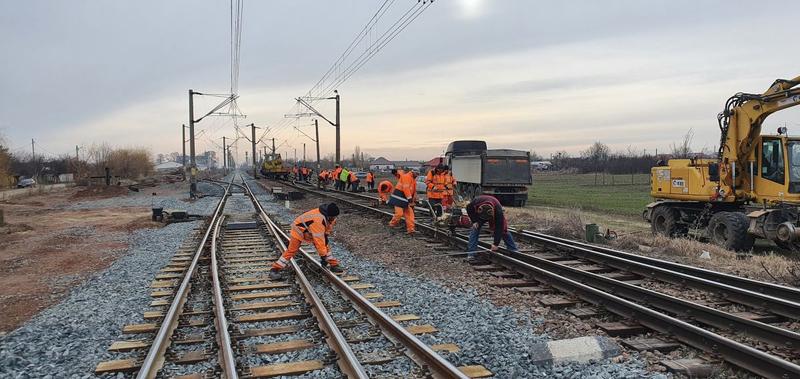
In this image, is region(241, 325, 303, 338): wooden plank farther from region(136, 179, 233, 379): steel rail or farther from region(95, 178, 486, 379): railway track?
region(136, 179, 233, 379): steel rail

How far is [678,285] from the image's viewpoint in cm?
812

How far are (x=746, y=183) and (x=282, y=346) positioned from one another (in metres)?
12.1

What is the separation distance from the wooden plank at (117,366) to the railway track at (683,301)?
4.67m

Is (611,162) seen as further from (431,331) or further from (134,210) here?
(431,331)

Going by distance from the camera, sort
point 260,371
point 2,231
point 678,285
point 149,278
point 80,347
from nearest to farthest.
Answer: point 260,371, point 80,347, point 678,285, point 149,278, point 2,231

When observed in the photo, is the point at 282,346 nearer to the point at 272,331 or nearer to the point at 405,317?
the point at 272,331

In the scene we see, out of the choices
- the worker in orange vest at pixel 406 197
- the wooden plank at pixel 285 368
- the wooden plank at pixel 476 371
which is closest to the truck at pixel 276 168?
the worker in orange vest at pixel 406 197

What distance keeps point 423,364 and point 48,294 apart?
635 centimetres

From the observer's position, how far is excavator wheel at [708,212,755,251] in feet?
40.4

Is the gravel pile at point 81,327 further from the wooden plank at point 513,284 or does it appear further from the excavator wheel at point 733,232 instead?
the excavator wheel at point 733,232

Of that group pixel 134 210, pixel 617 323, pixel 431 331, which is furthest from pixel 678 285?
pixel 134 210

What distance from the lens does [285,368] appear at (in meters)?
4.89

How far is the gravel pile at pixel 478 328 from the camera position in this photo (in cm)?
490

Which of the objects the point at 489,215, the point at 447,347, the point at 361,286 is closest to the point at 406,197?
the point at 489,215
